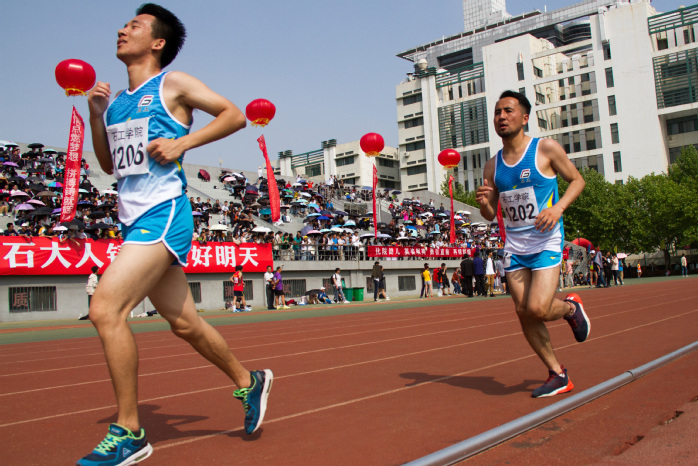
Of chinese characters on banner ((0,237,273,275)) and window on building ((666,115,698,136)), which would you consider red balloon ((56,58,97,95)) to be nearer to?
chinese characters on banner ((0,237,273,275))

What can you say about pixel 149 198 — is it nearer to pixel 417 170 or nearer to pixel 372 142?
pixel 372 142

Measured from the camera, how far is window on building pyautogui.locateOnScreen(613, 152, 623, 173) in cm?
6669

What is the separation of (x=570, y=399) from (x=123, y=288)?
2788 mm

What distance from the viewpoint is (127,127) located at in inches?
133

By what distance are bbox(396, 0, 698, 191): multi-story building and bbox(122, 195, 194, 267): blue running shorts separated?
225ft

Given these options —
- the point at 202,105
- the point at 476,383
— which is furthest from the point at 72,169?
the point at 202,105

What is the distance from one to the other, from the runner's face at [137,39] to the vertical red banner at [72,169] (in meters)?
17.2

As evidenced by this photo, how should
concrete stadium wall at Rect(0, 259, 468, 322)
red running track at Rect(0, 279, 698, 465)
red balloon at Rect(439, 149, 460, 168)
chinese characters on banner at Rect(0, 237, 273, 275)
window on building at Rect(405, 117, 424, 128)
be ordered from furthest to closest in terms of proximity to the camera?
window on building at Rect(405, 117, 424, 128) → red balloon at Rect(439, 149, 460, 168) → concrete stadium wall at Rect(0, 259, 468, 322) → chinese characters on banner at Rect(0, 237, 273, 275) → red running track at Rect(0, 279, 698, 465)

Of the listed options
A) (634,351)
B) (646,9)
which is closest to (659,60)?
(646,9)

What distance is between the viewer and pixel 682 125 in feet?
213

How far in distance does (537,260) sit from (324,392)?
201 cm

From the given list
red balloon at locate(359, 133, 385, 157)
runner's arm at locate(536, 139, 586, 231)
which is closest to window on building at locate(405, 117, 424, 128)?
red balloon at locate(359, 133, 385, 157)

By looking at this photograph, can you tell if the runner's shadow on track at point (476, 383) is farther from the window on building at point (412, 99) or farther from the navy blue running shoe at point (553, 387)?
the window on building at point (412, 99)

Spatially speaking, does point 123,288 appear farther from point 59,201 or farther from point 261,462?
point 59,201
